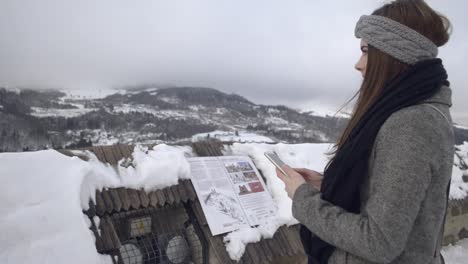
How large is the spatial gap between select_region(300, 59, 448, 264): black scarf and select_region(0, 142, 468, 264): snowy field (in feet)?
8.04

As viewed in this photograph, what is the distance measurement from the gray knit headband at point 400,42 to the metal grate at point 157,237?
10.8 feet

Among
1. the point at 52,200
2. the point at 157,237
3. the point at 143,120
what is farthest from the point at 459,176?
the point at 143,120

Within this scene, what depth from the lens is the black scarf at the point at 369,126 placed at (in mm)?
1245

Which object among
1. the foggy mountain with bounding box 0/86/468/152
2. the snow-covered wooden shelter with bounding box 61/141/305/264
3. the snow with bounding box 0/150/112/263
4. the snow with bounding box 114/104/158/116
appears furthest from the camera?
the snow with bounding box 114/104/158/116

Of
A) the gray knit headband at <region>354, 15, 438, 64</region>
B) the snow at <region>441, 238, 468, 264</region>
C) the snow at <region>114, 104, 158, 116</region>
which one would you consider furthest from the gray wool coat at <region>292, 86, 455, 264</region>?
the snow at <region>114, 104, 158, 116</region>

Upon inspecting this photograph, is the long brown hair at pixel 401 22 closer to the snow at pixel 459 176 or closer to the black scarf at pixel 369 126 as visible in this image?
the black scarf at pixel 369 126

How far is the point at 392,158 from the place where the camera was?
3.81ft

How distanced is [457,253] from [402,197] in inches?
319

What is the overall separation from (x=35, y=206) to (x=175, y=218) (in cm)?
165

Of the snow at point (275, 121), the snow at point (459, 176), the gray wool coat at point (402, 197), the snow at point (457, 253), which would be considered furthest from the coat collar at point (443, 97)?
the snow at point (275, 121)

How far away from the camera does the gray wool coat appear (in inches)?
44.5

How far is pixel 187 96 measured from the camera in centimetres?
13575

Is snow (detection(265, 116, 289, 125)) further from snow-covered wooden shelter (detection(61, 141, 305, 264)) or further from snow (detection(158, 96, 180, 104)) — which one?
snow-covered wooden shelter (detection(61, 141, 305, 264))

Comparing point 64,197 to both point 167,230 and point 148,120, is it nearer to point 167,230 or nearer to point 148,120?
point 167,230
